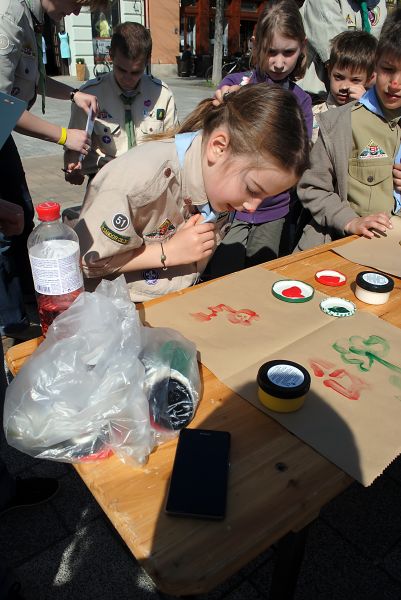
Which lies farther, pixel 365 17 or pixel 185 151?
pixel 365 17

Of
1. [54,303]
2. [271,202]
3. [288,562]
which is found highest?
[54,303]

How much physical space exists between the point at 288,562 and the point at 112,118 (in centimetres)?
254

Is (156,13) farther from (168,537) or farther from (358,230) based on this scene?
(168,537)

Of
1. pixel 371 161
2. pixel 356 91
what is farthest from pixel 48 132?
pixel 356 91

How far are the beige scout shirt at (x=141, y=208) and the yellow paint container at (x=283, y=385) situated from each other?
60 centimetres

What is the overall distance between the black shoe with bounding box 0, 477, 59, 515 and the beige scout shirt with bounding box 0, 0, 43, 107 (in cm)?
156

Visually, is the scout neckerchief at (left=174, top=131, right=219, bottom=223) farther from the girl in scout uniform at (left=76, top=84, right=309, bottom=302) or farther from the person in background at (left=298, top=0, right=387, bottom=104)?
the person in background at (left=298, top=0, right=387, bottom=104)

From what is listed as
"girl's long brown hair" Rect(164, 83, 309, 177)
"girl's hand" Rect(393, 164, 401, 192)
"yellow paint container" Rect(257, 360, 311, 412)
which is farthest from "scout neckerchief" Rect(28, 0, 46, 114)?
"yellow paint container" Rect(257, 360, 311, 412)

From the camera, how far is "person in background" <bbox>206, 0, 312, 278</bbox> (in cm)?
246

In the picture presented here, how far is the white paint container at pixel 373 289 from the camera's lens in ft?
4.73

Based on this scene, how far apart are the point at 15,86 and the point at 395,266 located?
1833mm

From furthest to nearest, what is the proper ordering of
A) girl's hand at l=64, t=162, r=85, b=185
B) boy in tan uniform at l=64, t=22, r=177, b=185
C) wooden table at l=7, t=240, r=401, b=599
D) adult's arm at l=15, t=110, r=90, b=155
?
boy in tan uniform at l=64, t=22, r=177, b=185, girl's hand at l=64, t=162, r=85, b=185, adult's arm at l=15, t=110, r=90, b=155, wooden table at l=7, t=240, r=401, b=599

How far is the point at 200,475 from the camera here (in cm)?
84

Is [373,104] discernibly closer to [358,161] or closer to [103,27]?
[358,161]
